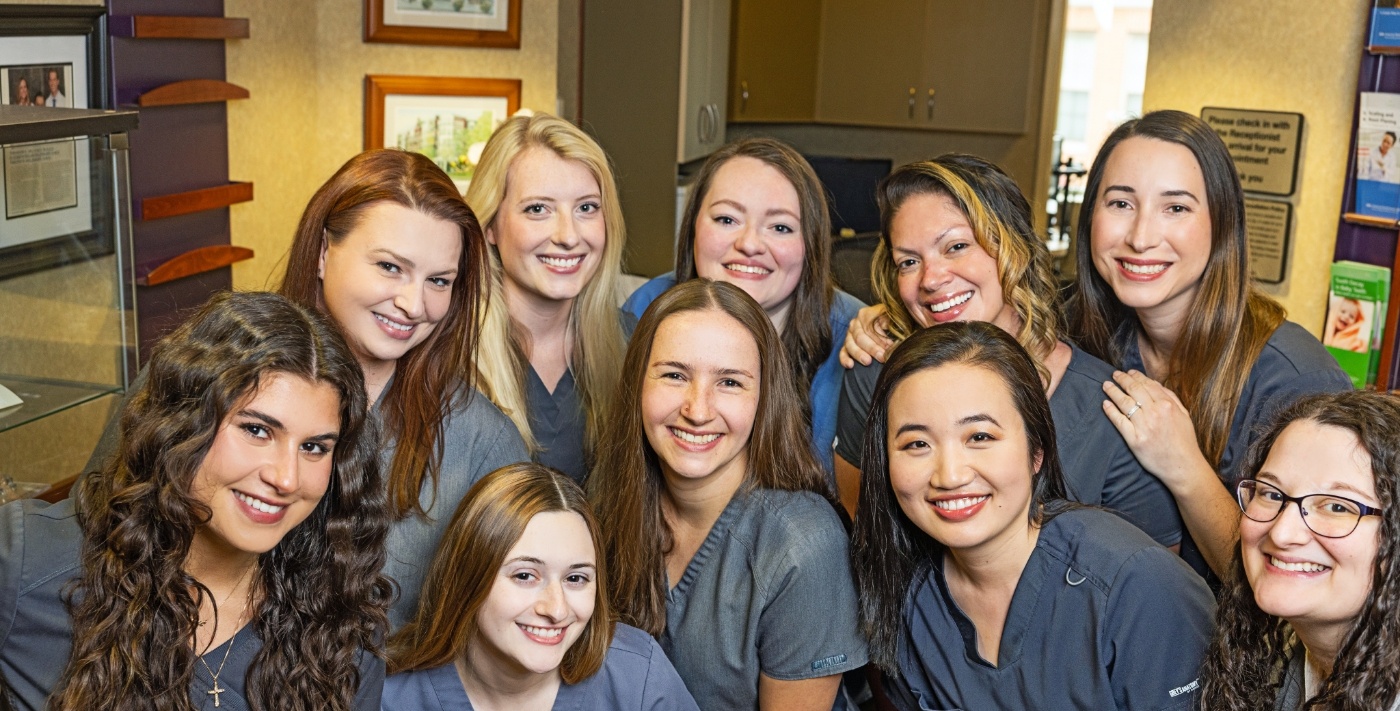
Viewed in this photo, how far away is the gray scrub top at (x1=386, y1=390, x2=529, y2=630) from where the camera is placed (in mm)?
2154

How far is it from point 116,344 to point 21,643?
85 centimetres

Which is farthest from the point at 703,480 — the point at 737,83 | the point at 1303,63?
the point at 737,83

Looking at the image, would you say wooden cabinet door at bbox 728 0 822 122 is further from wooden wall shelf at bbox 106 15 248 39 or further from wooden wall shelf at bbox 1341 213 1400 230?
wooden wall shelf at bbox 1341 213 1400 230

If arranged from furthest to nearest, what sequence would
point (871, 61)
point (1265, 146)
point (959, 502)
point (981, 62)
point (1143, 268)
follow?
point (871, 61) < point (981, 62) < point (1265, 146) < point (1143, 268) < point (959, 502)

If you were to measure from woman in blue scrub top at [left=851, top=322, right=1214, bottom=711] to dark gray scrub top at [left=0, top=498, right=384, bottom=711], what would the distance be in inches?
45.8

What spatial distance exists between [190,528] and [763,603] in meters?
0.90

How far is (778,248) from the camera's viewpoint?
8.68ft

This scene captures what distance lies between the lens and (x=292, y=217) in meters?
4.07

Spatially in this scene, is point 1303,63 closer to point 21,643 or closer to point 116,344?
point 116,344

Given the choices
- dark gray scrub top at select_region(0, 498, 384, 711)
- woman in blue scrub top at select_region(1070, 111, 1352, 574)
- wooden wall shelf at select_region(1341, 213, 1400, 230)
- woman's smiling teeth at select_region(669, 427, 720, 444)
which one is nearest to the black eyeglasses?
woman in blue scrub top at select_region(1070, 111, 1352, 574)

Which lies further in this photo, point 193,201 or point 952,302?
point 193,201

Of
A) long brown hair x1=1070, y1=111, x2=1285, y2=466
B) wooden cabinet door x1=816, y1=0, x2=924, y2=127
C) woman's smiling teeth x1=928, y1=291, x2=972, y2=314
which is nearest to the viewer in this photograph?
long brown hair x1=1070, y1=111, x2=1285, y2=466

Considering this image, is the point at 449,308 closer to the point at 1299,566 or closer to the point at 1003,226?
the point at 1003,226

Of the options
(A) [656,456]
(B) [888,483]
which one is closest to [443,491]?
(A) [656,456]
